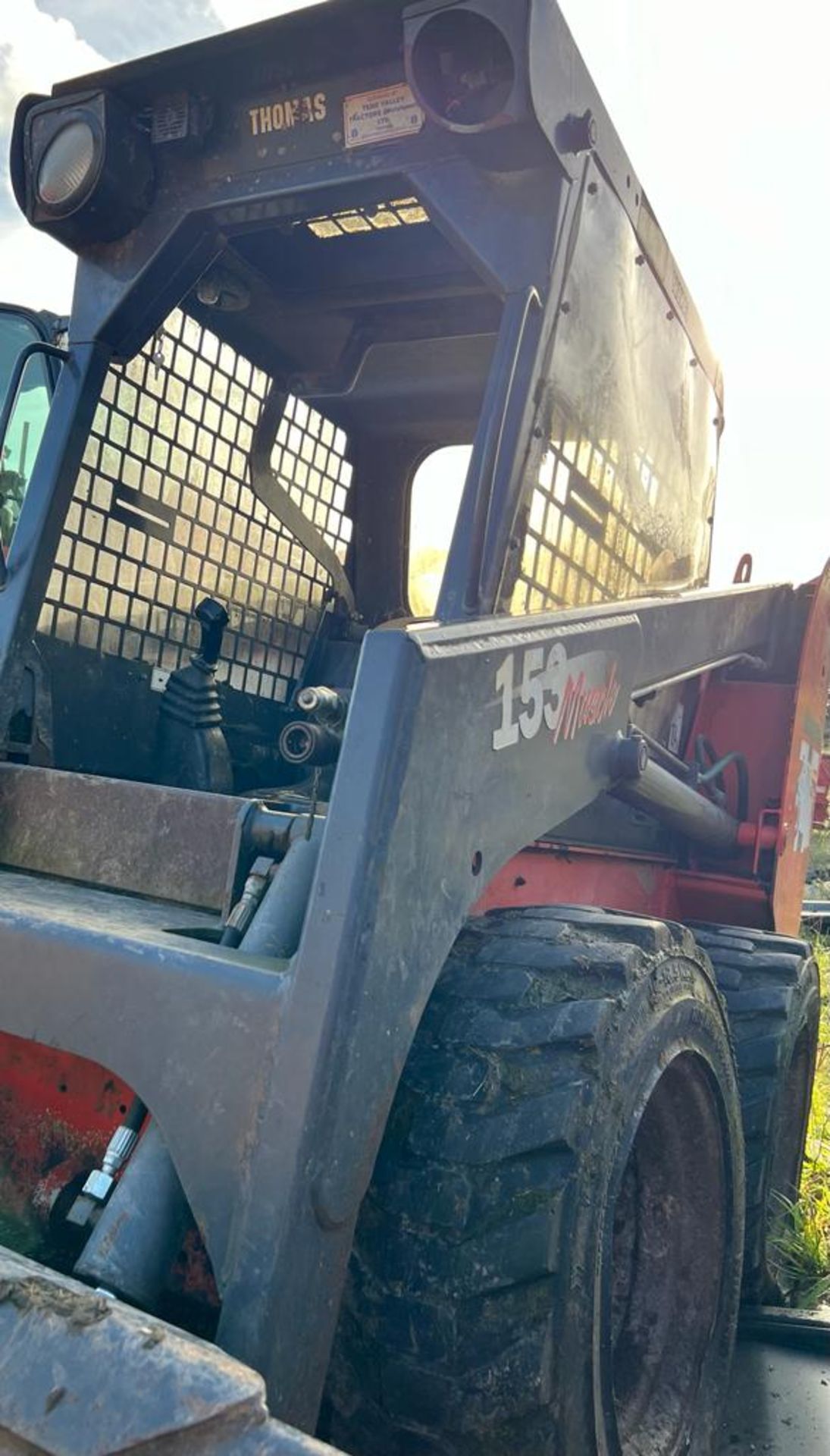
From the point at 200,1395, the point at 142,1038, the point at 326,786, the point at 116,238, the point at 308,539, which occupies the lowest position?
the point at 200,1395

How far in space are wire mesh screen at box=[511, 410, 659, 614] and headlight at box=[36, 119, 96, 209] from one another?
1175 mm

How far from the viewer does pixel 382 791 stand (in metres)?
1.53

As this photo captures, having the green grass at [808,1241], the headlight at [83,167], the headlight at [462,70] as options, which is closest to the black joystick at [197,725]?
the headlight at [83,167]

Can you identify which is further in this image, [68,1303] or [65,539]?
[65,539]

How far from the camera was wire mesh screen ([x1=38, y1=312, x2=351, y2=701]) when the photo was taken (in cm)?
273

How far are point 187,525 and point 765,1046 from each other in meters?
1.97

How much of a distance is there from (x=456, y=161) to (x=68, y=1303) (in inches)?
81.5

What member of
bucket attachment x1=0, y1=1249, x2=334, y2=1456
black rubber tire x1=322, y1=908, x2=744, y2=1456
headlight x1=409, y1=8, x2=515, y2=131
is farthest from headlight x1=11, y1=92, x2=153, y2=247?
bucket attachment x1=0, y1=1249, x2=334, y2=1456

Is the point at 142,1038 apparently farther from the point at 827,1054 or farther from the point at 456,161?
the point at 827,1054

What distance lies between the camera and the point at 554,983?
5.64ft

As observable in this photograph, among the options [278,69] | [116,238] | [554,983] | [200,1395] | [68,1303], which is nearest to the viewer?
[200,1395]

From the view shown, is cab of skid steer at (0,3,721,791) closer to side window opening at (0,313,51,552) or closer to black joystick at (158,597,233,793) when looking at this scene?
black joystick at (158,597,233,793)

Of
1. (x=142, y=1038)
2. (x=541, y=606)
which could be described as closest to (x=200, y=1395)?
(x=142, y=1038)

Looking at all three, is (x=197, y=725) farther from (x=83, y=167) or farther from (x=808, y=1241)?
(x=808, y=1241)
